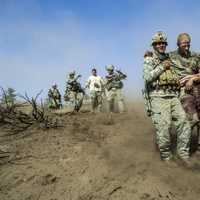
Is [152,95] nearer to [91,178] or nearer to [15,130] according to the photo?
[91,178]

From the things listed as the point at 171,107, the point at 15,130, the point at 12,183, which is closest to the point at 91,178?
the point at 12,183

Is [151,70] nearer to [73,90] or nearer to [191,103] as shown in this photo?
[191,103]

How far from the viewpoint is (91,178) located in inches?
229

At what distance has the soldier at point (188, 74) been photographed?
6223 mm

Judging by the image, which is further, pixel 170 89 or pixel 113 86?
pixel 113 86

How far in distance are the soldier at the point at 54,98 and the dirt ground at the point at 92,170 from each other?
6.86 meters

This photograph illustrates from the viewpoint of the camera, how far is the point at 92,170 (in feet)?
19.9

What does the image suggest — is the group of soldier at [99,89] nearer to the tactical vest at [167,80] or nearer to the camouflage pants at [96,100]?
the camouflage pants at [96,100]

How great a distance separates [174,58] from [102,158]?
2.06m

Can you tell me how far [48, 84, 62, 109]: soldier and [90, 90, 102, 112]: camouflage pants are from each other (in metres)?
1.44

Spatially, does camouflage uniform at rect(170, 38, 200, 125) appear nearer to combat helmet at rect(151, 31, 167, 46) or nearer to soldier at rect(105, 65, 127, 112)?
combat helmet at rect(151, 31, 167, 46)

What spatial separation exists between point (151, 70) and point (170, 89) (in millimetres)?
439

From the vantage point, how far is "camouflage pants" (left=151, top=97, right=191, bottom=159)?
5.96 m

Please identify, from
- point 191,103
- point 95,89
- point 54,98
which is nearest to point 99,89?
point 95,89
